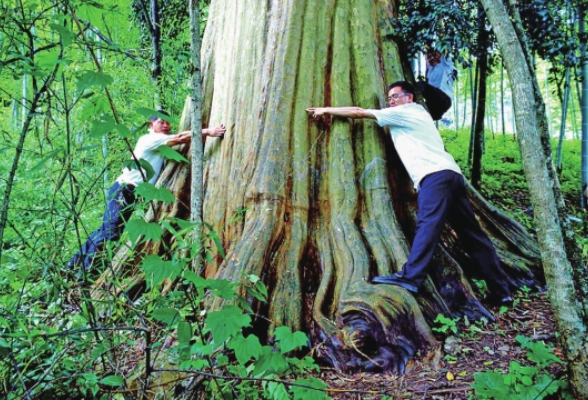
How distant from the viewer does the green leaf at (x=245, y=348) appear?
144 cm

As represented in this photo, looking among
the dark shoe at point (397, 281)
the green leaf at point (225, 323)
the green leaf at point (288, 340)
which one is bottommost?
the dark shoe at point (397, 281)

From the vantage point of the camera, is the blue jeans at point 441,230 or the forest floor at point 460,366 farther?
the blue jeans at point 441,230

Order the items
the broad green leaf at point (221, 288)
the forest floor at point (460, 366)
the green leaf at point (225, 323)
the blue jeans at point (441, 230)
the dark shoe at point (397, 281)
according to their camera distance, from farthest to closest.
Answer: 1. the blue jeans at point (441, 230)
2. the dark shoe at point (397, 281)
3. the forest floor at point (460, 366)
4. the broad green leaf at point (221, 288)
5. the green leaf at point (225, 323)

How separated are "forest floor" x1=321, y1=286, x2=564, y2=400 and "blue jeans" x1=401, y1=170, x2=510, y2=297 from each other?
1.40ft

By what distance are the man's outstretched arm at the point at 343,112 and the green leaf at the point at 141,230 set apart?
2.48 metres

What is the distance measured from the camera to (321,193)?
3453 mm

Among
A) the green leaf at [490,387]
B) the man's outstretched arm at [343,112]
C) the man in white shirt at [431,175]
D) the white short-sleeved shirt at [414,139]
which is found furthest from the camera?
the man's outstretched arm at [343,112]

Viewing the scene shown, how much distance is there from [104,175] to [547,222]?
2.63m

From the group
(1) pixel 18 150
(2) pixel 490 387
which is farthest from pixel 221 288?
(2) pixel 490 387

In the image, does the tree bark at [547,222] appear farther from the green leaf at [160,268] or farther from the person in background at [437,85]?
the person in background at [437,85]

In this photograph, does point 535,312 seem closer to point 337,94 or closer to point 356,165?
point 356,165

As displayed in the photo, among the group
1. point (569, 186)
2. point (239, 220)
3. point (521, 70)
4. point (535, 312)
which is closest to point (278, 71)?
point (239, 220)

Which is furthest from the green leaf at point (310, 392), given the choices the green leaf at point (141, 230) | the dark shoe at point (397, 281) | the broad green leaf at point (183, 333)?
the dark shoe at point (397, 281)

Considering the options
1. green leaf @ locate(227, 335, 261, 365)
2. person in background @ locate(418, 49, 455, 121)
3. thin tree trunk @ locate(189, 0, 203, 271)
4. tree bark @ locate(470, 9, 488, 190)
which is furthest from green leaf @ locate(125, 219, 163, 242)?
tree bark @ locate(470, 9, 488, 190)
